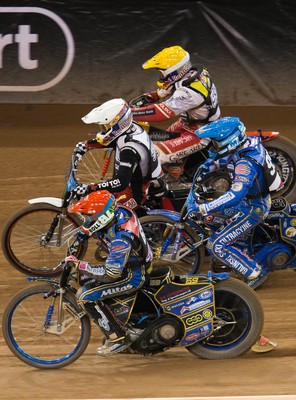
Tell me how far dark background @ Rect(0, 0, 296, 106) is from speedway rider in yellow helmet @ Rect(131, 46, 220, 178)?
3573 millimetres

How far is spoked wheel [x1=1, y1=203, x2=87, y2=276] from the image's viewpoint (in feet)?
35.3

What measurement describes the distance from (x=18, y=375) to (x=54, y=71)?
7.06 metres

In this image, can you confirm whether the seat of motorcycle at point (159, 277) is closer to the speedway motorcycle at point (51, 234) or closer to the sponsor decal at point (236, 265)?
the sponsor decal at point (236, 265)

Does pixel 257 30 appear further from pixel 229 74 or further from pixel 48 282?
pixel 48 282

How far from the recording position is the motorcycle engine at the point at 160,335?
28.8 ft

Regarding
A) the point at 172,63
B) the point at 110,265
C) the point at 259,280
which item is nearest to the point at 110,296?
the point at 110,265

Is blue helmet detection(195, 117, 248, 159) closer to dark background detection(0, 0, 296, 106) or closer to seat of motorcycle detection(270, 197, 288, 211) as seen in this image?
seat of motorcycle detection(270, 197, 288, 211)

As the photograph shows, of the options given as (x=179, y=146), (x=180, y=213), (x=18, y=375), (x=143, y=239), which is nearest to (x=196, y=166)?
(x=179, y=146)

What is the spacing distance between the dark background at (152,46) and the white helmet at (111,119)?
4861 mm

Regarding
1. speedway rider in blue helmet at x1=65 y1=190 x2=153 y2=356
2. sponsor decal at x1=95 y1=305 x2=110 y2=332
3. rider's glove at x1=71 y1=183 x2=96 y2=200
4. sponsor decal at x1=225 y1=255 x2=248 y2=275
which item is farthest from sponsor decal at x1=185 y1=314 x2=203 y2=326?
rider's glove at x1=71 y1=183 x2=96 y2=200

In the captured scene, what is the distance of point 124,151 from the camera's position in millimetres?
10383

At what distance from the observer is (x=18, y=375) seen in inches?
348

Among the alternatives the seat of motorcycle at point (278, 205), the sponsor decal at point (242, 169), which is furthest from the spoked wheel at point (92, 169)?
the sponsor decal at point (242, 169)

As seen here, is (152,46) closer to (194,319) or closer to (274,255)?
(274,255)
